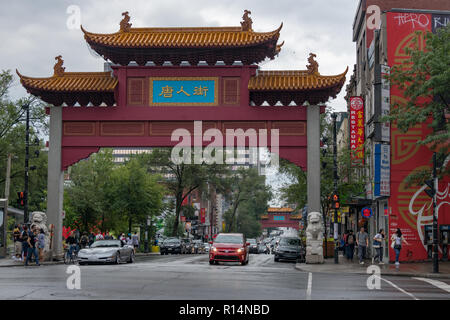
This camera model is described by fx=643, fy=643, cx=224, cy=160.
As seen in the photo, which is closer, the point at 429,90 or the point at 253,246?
the point at 429,90

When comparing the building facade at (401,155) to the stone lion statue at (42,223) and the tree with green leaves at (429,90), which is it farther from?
the stone lion statue at (42,223)

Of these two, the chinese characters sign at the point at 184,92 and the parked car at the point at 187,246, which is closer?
the chinese characters sign at the point at 184,92

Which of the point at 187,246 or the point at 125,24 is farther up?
the point at 125,24

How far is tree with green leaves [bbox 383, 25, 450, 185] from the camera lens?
1085 inches

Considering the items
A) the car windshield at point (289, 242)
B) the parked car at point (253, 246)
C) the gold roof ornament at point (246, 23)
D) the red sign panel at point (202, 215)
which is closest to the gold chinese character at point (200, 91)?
the gold roof ornament at point (246, 23)

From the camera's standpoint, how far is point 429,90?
29734mm

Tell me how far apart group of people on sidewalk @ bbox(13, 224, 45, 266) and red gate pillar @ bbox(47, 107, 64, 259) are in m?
1.49

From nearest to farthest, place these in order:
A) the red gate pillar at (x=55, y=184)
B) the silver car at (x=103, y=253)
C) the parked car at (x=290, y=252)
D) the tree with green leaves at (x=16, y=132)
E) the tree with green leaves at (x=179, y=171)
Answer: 1. the silver car at (x=103, y=253)
2. the red gate pillar at (x=55, y=184)
3. the parked car at (x=290, y=252)
4. the tree with green leaves at (x=16, y=132)
5. the tree with green leaves at (x=179, y=171)

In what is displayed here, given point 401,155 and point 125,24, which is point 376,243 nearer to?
point 401,155

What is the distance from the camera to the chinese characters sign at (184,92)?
3403 cm

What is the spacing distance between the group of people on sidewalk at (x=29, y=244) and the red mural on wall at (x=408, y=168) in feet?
58.0

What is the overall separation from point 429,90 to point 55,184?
19.5 m

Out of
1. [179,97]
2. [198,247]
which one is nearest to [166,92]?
[179,97]

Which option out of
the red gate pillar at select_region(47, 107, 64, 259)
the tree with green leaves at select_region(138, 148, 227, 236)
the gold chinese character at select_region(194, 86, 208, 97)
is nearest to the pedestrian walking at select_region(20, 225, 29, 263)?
the red gate pillar at select_region(47, 107, 64, 259)
